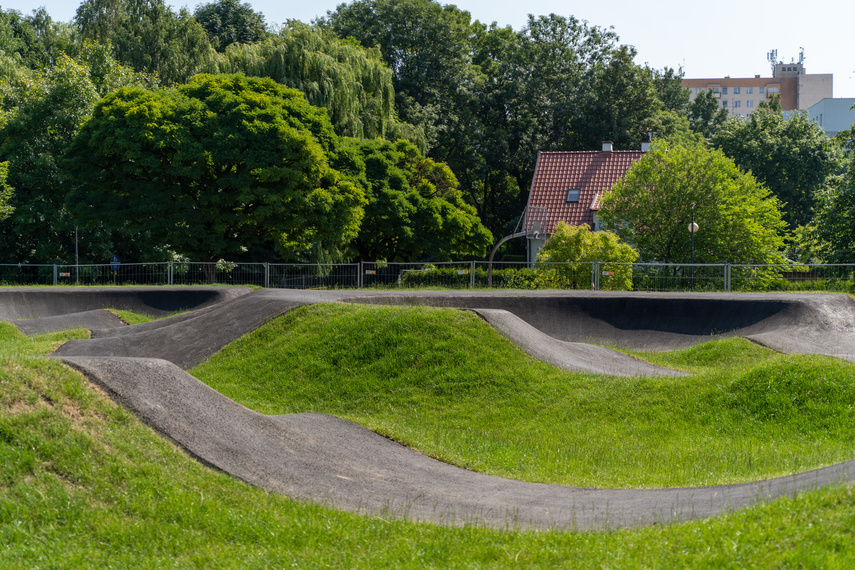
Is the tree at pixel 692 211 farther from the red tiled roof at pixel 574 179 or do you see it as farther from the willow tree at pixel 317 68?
the willow tree at pixel 317 68

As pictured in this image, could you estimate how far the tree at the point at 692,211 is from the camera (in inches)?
1332

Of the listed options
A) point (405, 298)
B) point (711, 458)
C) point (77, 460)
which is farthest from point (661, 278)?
point (77, 460)

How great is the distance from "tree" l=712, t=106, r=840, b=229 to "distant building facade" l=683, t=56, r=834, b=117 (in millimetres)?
87852

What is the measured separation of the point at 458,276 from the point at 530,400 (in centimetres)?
1756

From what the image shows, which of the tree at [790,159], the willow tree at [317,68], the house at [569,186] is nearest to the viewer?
the willow tree at [317,68]

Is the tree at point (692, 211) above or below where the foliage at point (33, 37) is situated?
below

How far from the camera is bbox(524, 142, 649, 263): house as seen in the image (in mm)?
47656

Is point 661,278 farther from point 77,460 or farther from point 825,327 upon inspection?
point 77,460

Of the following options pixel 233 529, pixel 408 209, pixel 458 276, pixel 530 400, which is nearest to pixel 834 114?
pixel 408 209

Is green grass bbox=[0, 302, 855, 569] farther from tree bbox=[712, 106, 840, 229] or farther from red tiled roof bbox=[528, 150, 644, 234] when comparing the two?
tree bbox=[712, 106, 840, 229]

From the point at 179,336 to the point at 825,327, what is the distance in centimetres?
1625

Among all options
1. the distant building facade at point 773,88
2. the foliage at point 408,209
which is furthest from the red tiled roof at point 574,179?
the distant building facade at point 773,88

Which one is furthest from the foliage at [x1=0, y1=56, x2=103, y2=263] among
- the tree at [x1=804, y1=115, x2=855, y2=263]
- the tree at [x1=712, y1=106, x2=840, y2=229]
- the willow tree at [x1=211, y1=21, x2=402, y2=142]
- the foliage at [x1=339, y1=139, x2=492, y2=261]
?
the tree at [x1=712, y1=106, x2=840, y2=229]

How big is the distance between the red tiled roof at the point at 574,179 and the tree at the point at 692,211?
36.4 ft
